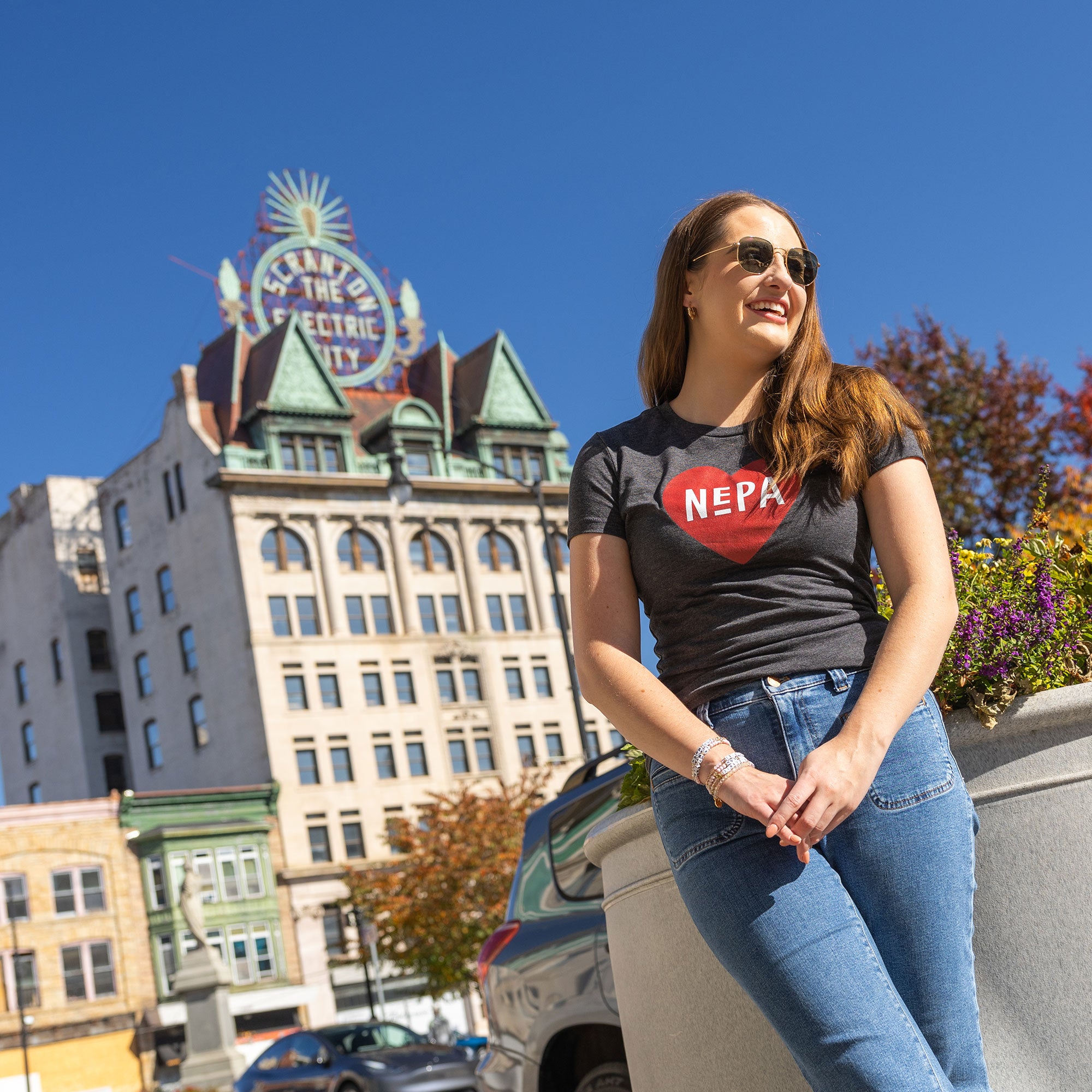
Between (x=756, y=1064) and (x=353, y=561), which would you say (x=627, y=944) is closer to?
(x=756, y=1064)

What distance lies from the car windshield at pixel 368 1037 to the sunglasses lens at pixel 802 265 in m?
18.1

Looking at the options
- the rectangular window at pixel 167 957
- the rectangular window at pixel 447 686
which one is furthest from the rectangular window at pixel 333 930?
the rectangular window at pixel 447 686

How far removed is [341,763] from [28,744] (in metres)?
20.7

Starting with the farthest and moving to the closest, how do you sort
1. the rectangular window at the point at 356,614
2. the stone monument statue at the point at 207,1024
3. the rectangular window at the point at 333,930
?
the rectangular window at the point at 356,614, the rectangular window at the point at 333,930, the stone monument statue at the point at 207,1024

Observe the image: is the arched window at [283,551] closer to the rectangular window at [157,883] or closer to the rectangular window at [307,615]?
the rectangular window at [307,615]

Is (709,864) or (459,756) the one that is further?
(459,756)

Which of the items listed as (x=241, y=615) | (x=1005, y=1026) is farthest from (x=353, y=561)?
(x=1005, y=1026)

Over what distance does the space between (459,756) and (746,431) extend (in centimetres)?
5825

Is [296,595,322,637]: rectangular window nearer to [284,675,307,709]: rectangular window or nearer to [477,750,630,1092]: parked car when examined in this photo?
[284,675,307,709]: rectangular window

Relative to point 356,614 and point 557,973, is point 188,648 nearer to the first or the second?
point 356,614

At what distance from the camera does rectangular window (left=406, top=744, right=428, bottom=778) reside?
194ft

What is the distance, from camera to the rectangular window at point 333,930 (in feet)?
179

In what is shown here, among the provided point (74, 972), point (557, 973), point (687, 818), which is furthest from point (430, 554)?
point (687, 818)

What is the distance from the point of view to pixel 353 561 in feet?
201
